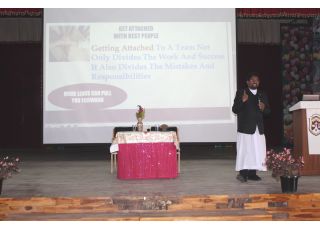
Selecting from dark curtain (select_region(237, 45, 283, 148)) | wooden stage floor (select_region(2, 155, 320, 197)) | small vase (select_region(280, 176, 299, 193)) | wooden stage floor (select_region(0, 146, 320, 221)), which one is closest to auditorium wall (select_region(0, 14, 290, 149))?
dark curtain (select_region(237, 45, 283, 148))

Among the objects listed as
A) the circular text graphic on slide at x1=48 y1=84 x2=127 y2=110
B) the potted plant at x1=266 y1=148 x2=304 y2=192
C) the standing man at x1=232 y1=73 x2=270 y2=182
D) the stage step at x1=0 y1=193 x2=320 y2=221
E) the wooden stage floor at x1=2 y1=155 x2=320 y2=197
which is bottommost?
the stage step at x1=0 y1=193 x2=320 y2=221

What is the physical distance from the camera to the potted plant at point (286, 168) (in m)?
4.15

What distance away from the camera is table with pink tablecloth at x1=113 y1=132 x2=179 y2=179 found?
5.24 meters

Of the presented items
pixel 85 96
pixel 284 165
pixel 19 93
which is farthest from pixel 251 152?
pixel 19 93

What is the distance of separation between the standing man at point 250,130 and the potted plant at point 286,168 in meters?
0.53

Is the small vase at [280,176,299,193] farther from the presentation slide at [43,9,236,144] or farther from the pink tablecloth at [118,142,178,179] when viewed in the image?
the presentation slide at [43,9,236,144]

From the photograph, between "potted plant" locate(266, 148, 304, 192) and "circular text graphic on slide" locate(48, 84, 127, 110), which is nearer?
"potted plant" locate(266, 148, 304, 192)

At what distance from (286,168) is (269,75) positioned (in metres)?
6.35

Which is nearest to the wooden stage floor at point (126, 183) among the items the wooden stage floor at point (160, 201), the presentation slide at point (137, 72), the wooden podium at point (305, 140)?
the wooden stage floor at point (160, 201)

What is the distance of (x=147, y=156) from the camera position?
5270 millimetres

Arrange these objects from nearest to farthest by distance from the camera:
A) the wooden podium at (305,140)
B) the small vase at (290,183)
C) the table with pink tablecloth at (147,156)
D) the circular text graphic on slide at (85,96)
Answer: the small vase at (290,183)
the wooden podium at (305,140)
the table with pink tablecloth at (147,156)
the circular text graphic on slide at (85,96)

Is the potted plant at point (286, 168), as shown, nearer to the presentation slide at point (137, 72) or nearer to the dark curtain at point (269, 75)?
the presentation slide at point (137, 72)

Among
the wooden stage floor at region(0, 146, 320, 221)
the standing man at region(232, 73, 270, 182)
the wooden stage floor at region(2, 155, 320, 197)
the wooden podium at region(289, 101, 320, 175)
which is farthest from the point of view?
the wooden podium at region(289, 101, 320, 175)
